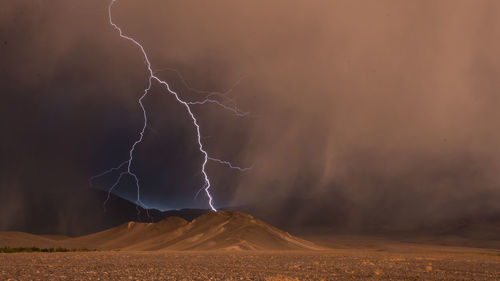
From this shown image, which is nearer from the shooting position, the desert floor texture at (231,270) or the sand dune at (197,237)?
the desert floor texture at (231,270)

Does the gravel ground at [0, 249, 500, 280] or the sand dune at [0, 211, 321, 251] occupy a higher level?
the sand dune at [0, 211, 321, 251]

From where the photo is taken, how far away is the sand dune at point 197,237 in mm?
59406

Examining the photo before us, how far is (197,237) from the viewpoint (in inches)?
2638

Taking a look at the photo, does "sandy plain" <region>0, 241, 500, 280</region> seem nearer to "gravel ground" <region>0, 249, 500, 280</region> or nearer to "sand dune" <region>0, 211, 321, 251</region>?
"gravel ground" <region>0, 249, 500, 280</region>

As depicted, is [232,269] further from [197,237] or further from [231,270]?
[197,237]

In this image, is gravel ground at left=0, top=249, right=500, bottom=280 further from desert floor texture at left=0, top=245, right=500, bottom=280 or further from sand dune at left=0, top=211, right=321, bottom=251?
sand dune at left=0, top=211, right=321, bottom=251

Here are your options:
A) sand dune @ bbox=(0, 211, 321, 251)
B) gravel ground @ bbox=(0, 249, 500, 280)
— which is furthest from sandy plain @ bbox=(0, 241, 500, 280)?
sand dune @ bbox=(0, 211, 321, 251)

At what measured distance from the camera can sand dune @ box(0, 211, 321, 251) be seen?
5941 centimetres

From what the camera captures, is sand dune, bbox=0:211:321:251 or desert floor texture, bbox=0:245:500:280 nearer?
desert floor texture, bbox=0:245:500:280

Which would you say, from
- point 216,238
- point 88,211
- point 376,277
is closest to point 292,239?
point 216,238

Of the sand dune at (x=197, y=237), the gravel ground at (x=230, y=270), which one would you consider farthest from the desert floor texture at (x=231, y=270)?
the sand dune at (x=197, y=237)

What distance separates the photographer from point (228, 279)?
15656mm

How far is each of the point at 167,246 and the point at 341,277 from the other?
51.4 meters

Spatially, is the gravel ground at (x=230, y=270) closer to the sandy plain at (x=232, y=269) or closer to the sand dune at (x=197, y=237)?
the sandy plain at (x=232, y=269)
